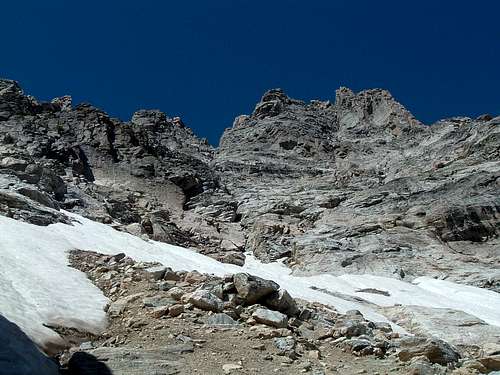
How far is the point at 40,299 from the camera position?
44.1 feet

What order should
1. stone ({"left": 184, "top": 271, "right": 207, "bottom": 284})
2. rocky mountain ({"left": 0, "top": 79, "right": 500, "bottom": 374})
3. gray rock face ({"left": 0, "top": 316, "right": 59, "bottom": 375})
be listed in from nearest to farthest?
1. gray rock face ({"left": 0, "top": 316, "right": 59, "bottom": 375})
2. stone ({"left": 184, "top": 271, "right": 207, "bottom": 284})
3. rocky mountain ({"left": 0, "top": 79, "right": 500, "bottom": 374})

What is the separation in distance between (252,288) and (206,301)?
133 cm

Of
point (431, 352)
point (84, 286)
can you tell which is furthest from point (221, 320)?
point (84, 286)

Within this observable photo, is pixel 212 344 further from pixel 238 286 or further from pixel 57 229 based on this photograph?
pixel 57 229

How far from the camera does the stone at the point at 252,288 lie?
13.8 metres

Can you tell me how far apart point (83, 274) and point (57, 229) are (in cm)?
1170

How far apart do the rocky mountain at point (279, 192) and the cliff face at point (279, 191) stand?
0.56 ft

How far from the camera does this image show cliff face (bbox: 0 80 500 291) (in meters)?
40.3

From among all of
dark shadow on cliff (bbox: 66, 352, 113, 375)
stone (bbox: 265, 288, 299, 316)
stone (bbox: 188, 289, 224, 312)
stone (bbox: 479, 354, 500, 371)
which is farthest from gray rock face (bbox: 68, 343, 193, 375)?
stone (bbox: 479, 354, 500, 371)

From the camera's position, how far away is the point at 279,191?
6900cm

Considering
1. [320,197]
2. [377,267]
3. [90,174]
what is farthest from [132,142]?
→ [377,267]

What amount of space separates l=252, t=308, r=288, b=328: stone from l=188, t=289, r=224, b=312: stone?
983mm

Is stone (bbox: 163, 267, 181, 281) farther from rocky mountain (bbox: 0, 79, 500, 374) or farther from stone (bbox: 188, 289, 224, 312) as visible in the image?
rocky mountain (bbox: 0, 79, 500, 374)

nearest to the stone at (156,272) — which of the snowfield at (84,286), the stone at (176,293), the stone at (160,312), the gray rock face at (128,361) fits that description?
the snowfield at (84,286)
